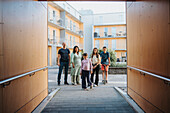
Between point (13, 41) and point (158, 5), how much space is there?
2.88 m

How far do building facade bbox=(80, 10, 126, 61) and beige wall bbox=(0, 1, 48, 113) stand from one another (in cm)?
3932

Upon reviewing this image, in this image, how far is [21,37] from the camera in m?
4.18

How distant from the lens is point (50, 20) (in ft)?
97.6

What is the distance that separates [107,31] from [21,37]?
138 ft

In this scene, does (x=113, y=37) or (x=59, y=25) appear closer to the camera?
(x=59, y=25)

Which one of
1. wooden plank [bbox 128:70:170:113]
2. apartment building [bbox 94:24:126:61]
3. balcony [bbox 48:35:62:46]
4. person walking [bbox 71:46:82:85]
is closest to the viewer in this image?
wooden plank [bbox 128:70:170:113]

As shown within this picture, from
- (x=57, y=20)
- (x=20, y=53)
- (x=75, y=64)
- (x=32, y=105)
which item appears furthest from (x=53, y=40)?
(x=20, y=53)

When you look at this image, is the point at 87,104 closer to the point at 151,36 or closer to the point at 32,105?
the point at 32,105

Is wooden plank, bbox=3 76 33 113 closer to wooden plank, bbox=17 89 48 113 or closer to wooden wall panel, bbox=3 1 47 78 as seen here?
wooden plank, bbox=17 89 48 113

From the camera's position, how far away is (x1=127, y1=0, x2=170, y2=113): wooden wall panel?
3510mm

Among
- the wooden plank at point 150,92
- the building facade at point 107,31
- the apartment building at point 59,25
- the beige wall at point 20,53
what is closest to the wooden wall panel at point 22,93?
the beige wall at point 20,53

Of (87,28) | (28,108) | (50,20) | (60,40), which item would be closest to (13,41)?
(28,108)

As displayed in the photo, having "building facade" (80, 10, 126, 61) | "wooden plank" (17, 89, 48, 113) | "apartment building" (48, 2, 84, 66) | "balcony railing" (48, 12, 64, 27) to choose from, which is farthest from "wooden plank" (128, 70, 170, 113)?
"building facade" (80, 10, 126, 61)

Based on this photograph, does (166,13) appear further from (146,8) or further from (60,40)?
(60,40)
